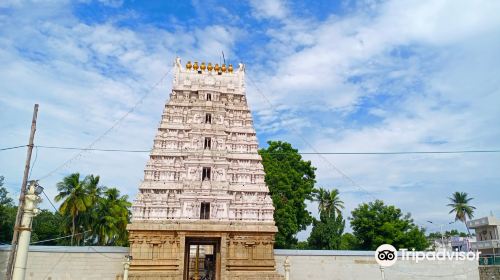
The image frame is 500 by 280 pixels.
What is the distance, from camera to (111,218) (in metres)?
40.4

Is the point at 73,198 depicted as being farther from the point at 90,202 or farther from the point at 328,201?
the point at 328,201

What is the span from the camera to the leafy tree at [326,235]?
135 feet

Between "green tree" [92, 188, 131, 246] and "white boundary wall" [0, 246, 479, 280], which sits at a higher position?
"green tree" [92, 188, 131, 246]

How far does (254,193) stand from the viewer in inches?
975

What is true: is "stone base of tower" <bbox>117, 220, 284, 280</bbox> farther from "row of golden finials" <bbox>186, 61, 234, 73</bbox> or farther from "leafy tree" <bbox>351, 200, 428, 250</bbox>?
"leafy tree" <bbox>351, 200, 428, 250</bbox>

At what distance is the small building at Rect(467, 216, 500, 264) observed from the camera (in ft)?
139

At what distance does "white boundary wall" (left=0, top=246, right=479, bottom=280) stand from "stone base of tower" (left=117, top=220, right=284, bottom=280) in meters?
1.44

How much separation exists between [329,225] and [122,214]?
2307 cm

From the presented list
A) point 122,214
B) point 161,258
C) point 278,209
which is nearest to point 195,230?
point 161,258

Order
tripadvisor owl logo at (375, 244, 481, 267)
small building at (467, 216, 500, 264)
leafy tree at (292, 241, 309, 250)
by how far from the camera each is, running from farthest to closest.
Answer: leafy tree at (292, 241, 309, 250)
small building at (467, 216, 500, 264)
tripadvisor owl logo at (375, 244, 481, 267)

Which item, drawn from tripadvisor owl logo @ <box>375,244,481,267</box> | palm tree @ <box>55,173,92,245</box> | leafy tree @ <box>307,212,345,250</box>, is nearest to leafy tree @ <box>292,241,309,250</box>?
leafy tree @ <box>307,212,345,250</box>

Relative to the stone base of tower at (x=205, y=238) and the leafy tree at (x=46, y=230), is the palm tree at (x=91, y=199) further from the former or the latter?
the stone base of tower at (x=205, y=238)

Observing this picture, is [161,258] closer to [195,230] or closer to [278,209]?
[195,230]

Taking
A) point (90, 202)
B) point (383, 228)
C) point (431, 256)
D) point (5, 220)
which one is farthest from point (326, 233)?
point (5, 220)
